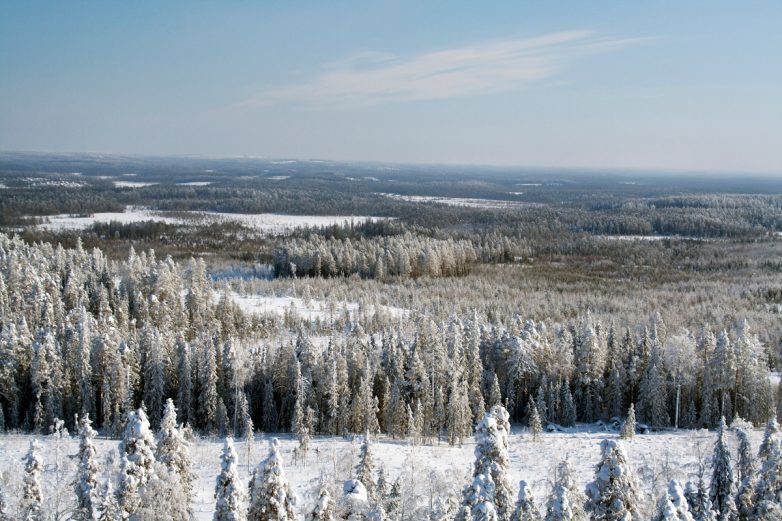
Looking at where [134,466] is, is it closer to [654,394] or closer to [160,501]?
[160,501]

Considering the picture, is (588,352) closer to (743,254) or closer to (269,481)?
(269,481)

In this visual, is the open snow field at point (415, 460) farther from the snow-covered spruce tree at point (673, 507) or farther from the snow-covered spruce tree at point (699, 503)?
the snow-covered spruce tree at point (673, 507)

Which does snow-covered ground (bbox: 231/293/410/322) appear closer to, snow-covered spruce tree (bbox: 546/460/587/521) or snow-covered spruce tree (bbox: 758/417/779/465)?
snow-covered spruce tree (bbox: 758/417/779/465)

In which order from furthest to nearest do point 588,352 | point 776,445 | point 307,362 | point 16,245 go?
point 16,245
point 588,352
point 307,362
point 776,445

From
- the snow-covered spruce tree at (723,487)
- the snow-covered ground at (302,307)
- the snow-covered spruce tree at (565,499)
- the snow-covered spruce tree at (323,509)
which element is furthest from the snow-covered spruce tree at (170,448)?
the snow-covered ground at (302,307)

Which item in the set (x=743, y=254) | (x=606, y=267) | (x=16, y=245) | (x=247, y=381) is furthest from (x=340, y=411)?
(x=743, y=254)

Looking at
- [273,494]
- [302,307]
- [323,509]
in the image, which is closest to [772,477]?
[323,509]

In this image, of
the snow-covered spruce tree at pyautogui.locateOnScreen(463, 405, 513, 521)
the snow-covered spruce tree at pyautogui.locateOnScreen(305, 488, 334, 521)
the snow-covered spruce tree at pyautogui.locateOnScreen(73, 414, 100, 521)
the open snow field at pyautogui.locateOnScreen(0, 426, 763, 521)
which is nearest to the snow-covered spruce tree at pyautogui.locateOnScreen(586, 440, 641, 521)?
the snow-covered spruce tree at pyautogui.locateOnScreen(463, 405, 513, 521)
